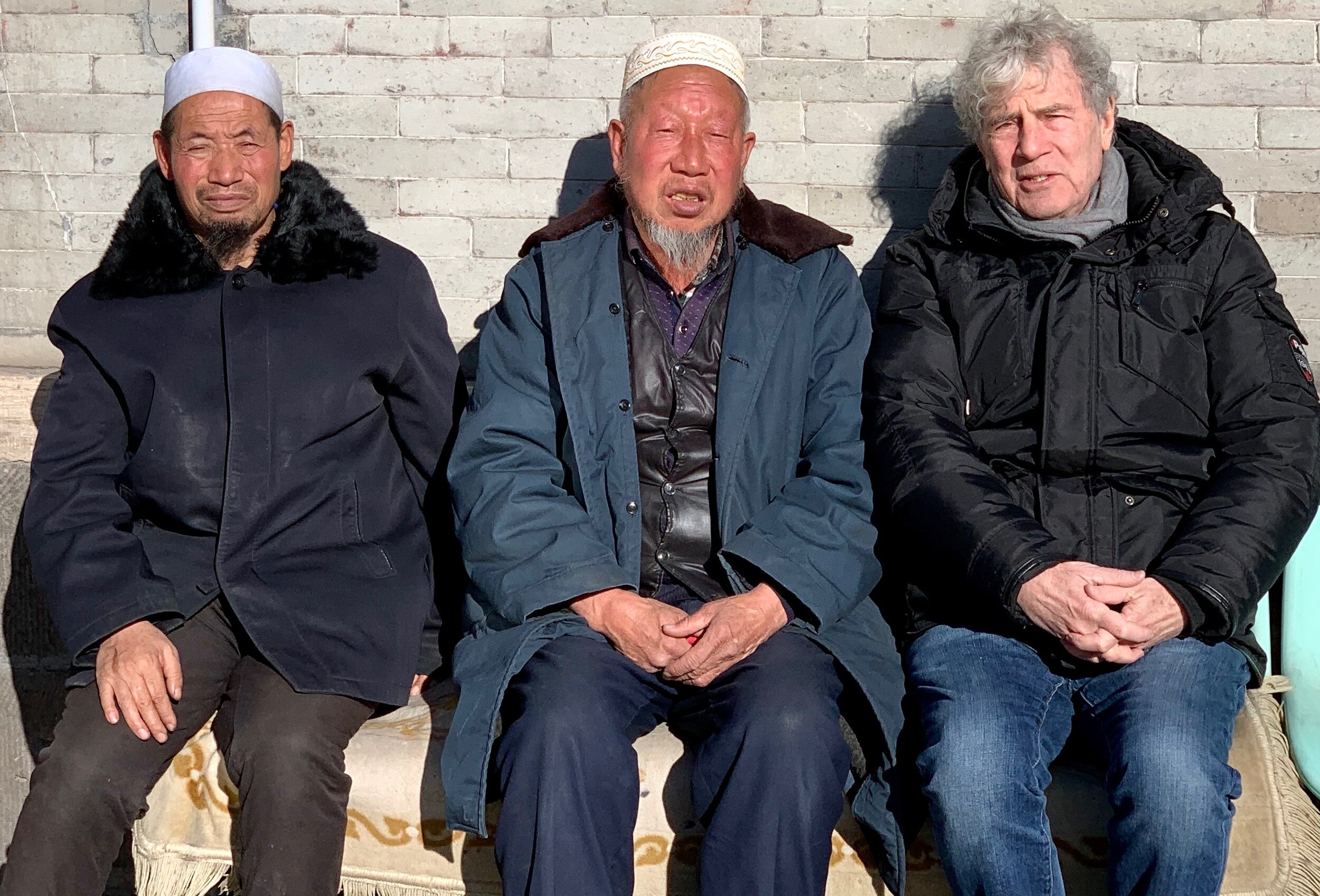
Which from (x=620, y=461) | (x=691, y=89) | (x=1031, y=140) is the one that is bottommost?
(x=620, y=461)

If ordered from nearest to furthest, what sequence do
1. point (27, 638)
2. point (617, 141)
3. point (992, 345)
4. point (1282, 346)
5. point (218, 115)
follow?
point (1282, 346)
point (992, 345)
point (218, 115)
point (617, 141)
point (27, 638)

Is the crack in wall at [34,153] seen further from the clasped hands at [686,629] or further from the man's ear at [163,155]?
the clasped hands at [686,629]

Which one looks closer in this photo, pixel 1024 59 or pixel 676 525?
pixel 676 525

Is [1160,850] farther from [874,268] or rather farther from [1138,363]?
[874,268]

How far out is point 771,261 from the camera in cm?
302

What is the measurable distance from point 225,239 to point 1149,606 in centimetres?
228

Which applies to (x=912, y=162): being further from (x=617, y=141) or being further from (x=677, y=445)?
(x=677, y=445)

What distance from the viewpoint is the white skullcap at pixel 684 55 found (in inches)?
122

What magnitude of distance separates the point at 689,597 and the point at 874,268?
4.63ft

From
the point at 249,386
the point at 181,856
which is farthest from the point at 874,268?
the point at 181,856

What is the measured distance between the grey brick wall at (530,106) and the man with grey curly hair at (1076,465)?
0.50 metres

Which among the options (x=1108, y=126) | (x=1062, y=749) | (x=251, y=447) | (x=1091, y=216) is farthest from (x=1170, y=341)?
(x=251, y=447)

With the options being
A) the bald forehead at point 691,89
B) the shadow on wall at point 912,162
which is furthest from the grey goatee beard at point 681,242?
the shadow on wall at point 912,162

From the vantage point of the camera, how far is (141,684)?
8.77 ft
